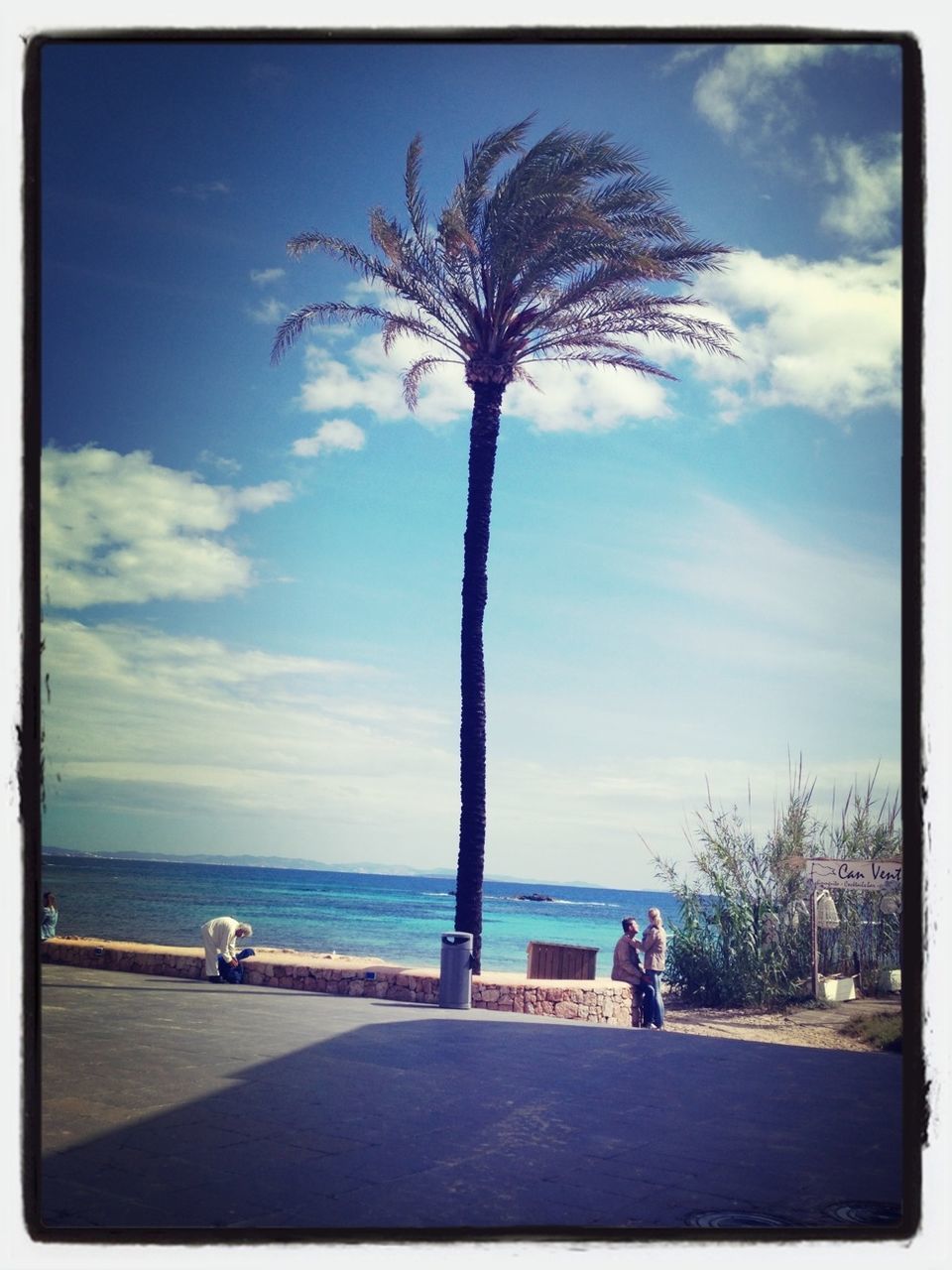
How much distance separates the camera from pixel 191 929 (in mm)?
55719

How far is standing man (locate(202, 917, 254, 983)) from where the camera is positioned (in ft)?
47.9

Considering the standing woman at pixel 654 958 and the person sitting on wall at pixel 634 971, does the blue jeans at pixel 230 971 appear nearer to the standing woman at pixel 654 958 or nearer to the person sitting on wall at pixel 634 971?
the person sitting on wall at pixel 634 971

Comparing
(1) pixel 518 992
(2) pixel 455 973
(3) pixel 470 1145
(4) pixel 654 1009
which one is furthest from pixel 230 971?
(3) pixel 470 1145

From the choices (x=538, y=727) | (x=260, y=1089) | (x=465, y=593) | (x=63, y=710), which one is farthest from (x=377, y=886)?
(x=260, y=1089)

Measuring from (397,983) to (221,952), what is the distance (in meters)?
2.35

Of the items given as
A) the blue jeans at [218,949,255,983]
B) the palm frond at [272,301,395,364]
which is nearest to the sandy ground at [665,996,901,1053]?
the blue jeans at [218,949,255,983]

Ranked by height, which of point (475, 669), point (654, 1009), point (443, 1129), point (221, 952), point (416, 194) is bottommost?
point (654, 1009)

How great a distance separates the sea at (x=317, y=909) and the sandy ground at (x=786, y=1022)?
28.2 meters

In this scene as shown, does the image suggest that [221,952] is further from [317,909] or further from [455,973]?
[317,909]

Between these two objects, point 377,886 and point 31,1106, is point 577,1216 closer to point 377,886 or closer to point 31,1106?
point 31,1106

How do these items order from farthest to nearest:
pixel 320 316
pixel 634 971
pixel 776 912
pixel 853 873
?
pixel 320 316
pixel 776 912
pixel 853 873
pixel 634 971

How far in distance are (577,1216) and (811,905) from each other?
10.5 meters

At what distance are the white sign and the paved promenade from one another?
364 centimetres

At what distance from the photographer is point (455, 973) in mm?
12930
